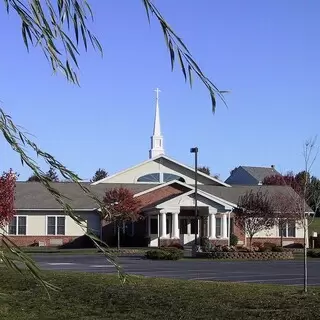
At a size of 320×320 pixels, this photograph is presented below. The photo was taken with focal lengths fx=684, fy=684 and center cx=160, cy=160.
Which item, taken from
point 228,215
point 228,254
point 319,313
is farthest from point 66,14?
point 228,215

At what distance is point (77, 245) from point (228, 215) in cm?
1207

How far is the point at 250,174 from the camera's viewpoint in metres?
93.7

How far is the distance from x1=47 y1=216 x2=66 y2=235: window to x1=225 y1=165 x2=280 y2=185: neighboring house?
4200cm

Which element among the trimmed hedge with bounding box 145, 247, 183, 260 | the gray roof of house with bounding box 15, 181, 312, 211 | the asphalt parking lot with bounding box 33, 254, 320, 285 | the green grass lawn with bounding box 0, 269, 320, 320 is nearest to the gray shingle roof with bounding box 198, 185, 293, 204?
the gray roof of house with bounding box 15, 181, 312, 211

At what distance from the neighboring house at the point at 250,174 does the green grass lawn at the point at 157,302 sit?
75.1 meters

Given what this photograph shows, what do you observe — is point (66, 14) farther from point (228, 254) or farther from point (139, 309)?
point (228, 254)

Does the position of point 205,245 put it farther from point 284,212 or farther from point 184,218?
point 184,218

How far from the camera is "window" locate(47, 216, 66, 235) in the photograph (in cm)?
5356

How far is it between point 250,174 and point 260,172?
5.51ft

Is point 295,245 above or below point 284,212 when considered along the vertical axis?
below

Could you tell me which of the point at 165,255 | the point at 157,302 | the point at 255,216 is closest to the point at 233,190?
the point at 255,216

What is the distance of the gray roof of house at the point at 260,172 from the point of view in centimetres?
9262

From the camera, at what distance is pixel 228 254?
3856 centimetres

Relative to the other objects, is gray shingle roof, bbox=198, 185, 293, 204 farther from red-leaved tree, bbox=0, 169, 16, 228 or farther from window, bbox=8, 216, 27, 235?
red-leaved tree, bbox=0, 169, 16, 228
